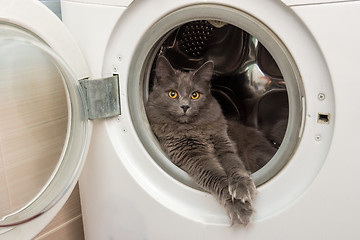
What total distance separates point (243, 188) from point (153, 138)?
1.18ft

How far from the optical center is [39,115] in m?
1.13

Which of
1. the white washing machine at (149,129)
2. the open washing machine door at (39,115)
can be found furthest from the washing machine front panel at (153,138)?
the open washing machine door at (39,115)

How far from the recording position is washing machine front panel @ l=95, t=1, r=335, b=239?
88 cm

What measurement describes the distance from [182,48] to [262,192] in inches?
30.4

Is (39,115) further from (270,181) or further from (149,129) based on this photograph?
(270,181)

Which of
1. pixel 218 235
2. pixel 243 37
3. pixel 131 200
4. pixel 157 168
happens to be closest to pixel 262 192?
pixel 218 235

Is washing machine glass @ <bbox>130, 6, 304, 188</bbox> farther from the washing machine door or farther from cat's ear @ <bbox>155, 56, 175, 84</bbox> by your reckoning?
the washing machine door

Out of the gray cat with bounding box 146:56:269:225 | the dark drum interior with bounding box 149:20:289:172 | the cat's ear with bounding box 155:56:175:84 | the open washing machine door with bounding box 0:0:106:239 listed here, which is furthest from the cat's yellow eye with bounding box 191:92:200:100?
the open washing machine door with bounding box 0:0:106:239

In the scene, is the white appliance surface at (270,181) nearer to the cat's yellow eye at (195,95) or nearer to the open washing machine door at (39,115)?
the open washing machine door at (39,115)

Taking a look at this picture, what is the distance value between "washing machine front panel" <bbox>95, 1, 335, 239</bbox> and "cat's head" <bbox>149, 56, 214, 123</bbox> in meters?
0.13

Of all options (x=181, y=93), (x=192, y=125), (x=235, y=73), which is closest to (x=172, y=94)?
(x=181, y=93)

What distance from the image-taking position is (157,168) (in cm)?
115

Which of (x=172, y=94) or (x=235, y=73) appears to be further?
(x=235, y=73)

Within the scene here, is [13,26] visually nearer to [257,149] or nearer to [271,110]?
[257,149]
